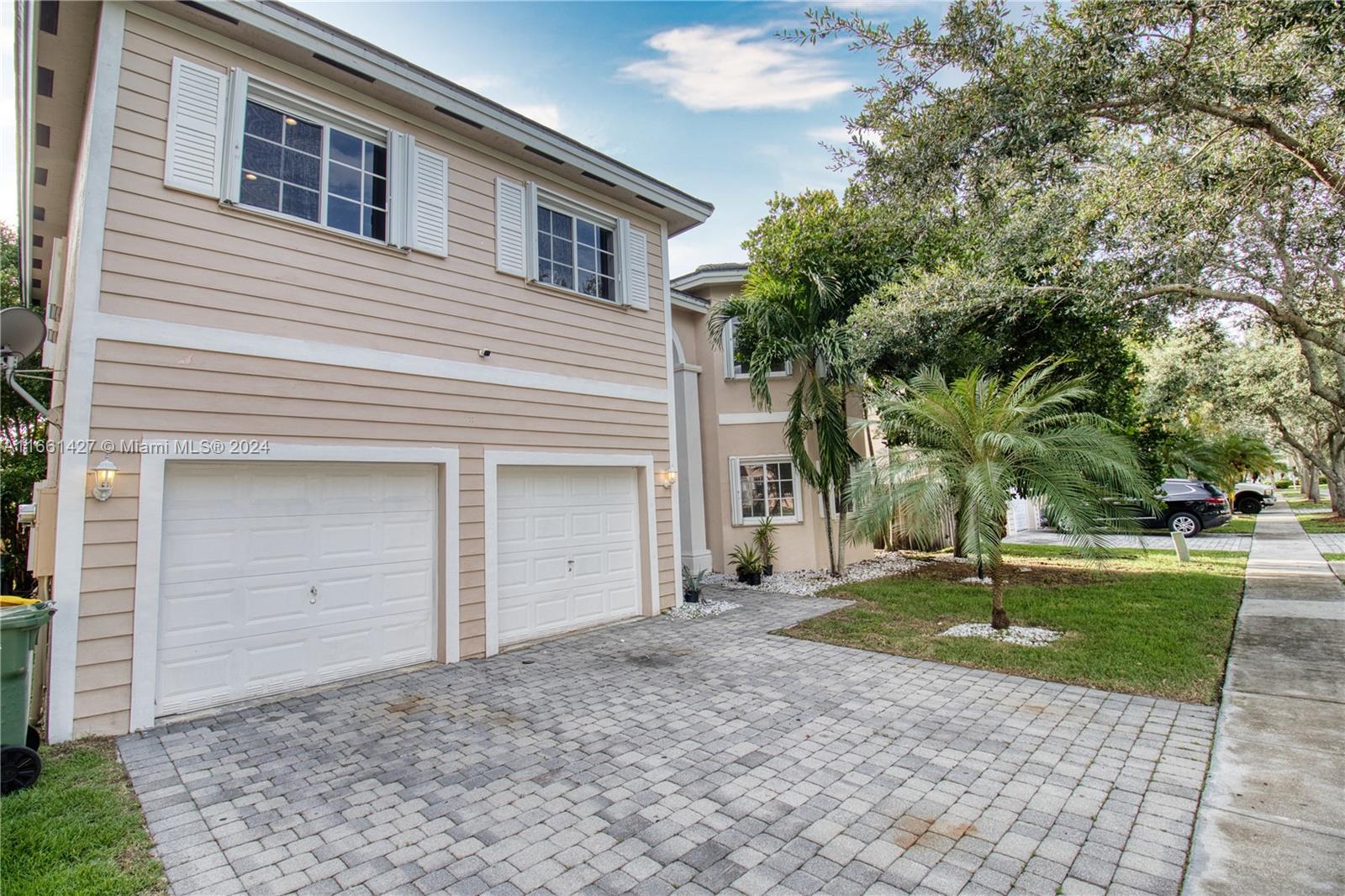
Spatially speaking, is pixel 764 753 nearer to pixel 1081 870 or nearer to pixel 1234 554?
pixel 1081 870

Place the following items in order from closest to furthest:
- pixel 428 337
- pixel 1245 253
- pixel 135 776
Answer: pixel 135 776 → pixel 428 337 → pixel 1245 253

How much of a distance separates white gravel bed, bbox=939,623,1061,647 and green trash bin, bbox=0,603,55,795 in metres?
7.74

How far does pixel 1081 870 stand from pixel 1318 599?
9.07 meters

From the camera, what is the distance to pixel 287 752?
422 cm

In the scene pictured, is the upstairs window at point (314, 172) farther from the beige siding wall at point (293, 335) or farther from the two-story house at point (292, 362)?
the beige siding wall at point (293, 335)

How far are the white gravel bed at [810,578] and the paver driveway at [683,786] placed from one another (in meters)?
4.64

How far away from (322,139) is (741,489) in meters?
8.65

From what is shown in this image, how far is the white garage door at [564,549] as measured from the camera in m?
7.12

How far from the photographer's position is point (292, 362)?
5.55 meters

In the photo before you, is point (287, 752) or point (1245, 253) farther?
point (1245, 253)

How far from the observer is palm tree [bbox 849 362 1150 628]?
6.54m

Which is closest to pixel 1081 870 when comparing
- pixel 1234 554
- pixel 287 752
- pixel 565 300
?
pixel 287 752

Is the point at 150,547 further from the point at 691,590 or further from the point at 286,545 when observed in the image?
the point at 691,590

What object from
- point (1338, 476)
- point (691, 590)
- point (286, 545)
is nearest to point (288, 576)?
point (286, 545)
